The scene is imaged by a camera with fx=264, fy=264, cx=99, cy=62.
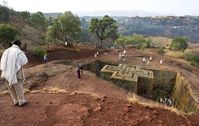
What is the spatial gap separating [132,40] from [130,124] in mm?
45377

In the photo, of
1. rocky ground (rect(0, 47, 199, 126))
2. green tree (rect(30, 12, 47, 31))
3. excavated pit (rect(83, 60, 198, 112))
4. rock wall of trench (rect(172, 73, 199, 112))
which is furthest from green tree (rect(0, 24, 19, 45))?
green tree (rect(30, 12, 47, 31))

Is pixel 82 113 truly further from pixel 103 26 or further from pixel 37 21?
pixel 37 21

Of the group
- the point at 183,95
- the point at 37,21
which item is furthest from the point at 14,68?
the point at 37,21

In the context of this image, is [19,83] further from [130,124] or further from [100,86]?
[100,86]

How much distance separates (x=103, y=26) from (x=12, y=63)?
92.4ft

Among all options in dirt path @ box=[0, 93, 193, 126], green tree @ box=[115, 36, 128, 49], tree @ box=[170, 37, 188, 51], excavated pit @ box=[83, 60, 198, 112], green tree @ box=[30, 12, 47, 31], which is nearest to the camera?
dirt path @ box=[0, 93, 193, 126]

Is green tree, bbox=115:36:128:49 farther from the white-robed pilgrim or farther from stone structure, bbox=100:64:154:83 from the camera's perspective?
the white-robed pilgrim

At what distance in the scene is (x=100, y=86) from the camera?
14531 mm

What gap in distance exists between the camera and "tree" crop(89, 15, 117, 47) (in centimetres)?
3288

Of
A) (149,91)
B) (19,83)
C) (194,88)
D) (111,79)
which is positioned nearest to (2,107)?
(19,83)

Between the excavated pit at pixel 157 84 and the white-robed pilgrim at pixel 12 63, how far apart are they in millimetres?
10632

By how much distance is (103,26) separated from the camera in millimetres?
33250

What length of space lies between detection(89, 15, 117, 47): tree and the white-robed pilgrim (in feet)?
90.2

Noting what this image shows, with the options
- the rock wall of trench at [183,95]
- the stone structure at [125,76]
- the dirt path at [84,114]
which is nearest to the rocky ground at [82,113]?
the dirt path at [84,114]
